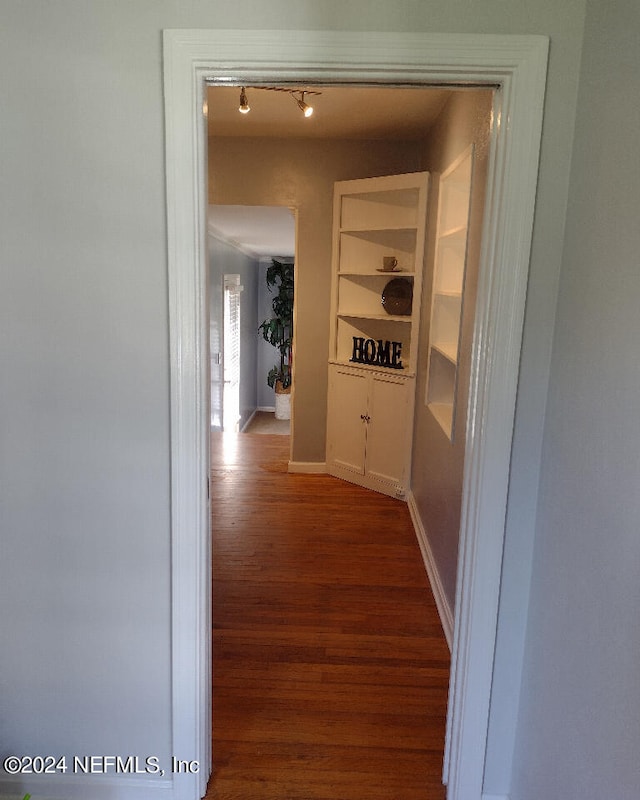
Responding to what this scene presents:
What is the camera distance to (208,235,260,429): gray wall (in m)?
7.16

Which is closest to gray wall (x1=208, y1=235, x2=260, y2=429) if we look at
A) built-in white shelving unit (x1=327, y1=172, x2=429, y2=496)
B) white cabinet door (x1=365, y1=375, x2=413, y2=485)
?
built-in white shelving unit (x1=327, y1=172, x2=429, y2=496)

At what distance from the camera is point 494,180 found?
1582 mm

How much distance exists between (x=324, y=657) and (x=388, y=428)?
213 cm

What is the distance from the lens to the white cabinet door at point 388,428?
14.3ft

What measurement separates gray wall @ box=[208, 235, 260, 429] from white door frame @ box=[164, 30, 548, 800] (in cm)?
483

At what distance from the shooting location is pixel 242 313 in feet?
30.0

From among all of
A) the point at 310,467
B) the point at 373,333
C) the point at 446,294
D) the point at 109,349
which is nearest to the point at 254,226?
the point at 373,333

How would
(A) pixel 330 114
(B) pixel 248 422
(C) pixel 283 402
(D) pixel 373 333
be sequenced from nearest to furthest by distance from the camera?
(A) pixel 330 114, (D) pixel 373 333, (B) pixel 248 422, (C) pixel 283 402

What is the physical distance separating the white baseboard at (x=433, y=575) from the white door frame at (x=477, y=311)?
0.90 meters

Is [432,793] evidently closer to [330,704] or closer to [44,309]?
[330,704]

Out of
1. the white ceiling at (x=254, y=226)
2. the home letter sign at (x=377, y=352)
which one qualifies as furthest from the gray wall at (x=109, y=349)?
the white ceiling at (x=254, y=226)

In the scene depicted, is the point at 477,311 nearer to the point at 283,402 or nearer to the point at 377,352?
the point at 377,352

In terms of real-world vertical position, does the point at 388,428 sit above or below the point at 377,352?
below

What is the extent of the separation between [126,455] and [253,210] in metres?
4.05
